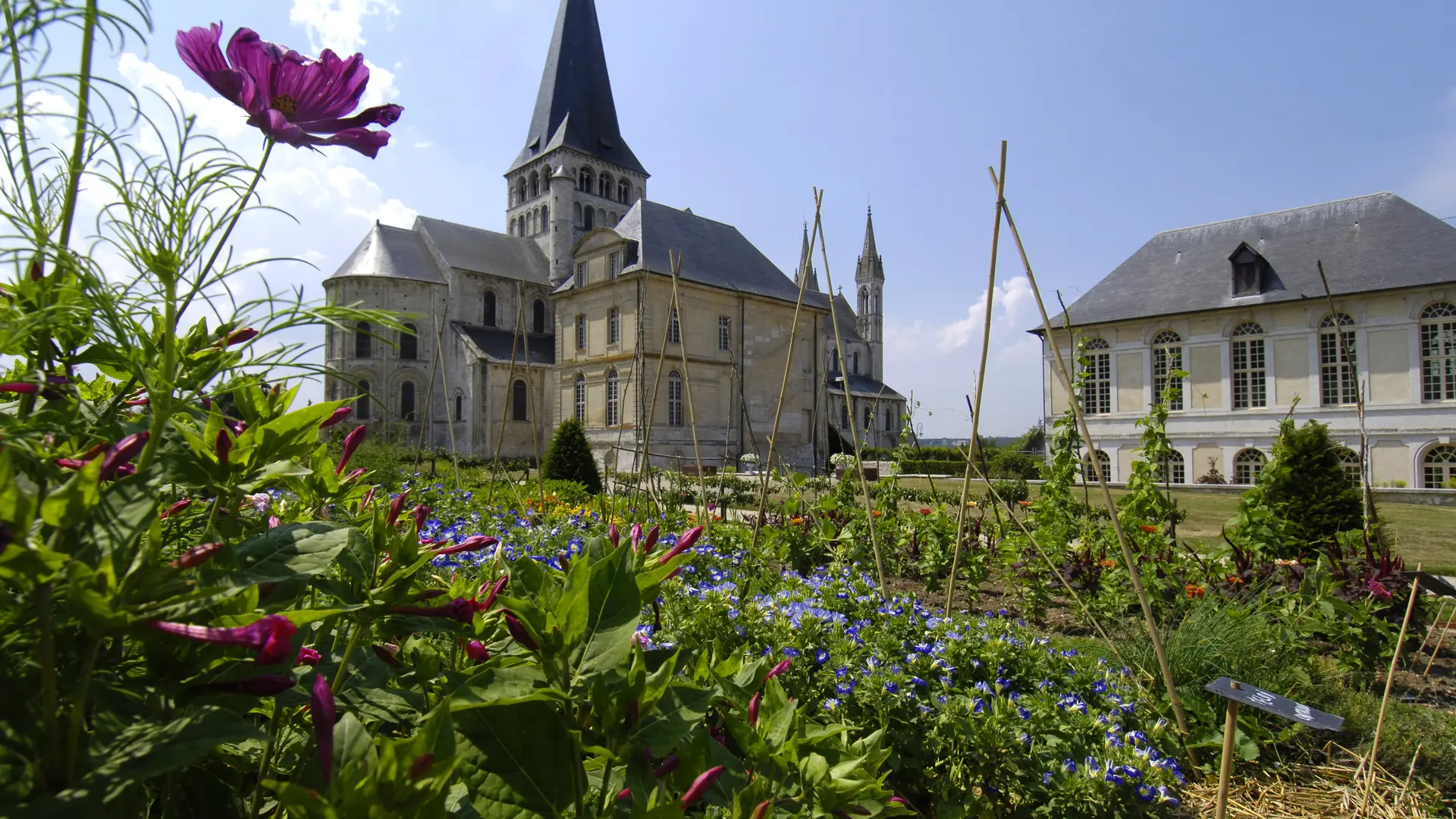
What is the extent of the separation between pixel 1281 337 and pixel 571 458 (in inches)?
828

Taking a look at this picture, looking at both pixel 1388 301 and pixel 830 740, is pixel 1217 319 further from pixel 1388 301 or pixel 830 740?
pixel 830 740

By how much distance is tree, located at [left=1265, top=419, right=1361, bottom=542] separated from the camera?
6.93m

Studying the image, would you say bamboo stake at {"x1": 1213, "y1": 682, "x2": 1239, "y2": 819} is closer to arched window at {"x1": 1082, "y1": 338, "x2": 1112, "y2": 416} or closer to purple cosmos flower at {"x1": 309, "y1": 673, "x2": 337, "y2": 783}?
purple cosmos flower at {"x1": 309, "y1": 673, "x2": 337, "y2": 783}

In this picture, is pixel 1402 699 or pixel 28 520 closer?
pixel 28 520

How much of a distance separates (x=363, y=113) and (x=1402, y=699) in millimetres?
5009

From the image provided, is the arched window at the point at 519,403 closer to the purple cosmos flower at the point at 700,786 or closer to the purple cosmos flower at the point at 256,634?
the purple cosmos flower at the point at 700,786

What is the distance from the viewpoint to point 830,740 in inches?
47.3

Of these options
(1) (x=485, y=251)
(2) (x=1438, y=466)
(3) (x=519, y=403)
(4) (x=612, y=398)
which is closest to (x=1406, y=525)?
(2) (x=1438, y=466)

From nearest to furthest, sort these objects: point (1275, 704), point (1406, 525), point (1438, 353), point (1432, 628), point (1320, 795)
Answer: point (1275, 704), point (1320, 795), point (1432, 628), point (1406, 525), point (1438, 353)

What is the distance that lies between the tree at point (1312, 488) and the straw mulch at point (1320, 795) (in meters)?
4.42

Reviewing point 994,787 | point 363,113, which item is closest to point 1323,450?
point 994,787

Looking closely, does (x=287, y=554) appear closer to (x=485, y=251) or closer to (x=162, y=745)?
(x=162, y=745)

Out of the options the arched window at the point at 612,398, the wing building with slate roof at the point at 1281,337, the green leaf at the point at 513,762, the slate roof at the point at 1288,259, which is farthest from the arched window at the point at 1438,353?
the green leaf at the point at 513,762

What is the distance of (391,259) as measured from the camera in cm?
3241
